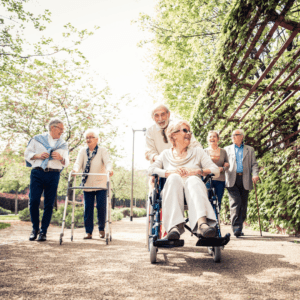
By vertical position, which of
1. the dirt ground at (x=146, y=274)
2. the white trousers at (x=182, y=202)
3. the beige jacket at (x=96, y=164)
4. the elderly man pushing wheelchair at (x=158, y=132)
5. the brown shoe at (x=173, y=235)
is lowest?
the dirt ground at (x=146, y=274)

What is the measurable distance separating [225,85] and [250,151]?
1.42 metres

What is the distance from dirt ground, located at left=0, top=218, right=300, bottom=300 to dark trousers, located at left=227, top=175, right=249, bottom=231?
1.65 m

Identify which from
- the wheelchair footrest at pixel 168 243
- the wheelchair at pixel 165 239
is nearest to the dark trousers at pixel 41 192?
the wheelchair at pixel 165 239

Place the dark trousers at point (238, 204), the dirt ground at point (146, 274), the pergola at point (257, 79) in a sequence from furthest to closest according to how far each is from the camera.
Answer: the dark trousers at point (238, 204)
the pergola at point (257, 79)
the dirt ground at point (146, 274)

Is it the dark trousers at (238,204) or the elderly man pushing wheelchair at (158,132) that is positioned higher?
the elderly man pushing wheelchair at (158,132)

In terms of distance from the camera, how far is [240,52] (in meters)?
4.92

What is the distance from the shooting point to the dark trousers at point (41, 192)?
4.68 m

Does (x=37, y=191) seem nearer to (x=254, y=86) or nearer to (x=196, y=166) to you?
(x=196, y=166)

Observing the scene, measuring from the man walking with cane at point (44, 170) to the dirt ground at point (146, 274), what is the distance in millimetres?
923

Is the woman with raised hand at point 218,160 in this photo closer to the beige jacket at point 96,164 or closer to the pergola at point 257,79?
the pergola at point 257,79

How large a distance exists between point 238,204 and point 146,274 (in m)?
3.54

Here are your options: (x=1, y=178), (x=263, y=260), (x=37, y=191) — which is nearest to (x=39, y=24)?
(x=37, y=191)

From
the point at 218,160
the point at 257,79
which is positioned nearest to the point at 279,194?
the point at 218,160

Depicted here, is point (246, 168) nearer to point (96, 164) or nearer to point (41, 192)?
point (96, 164)
